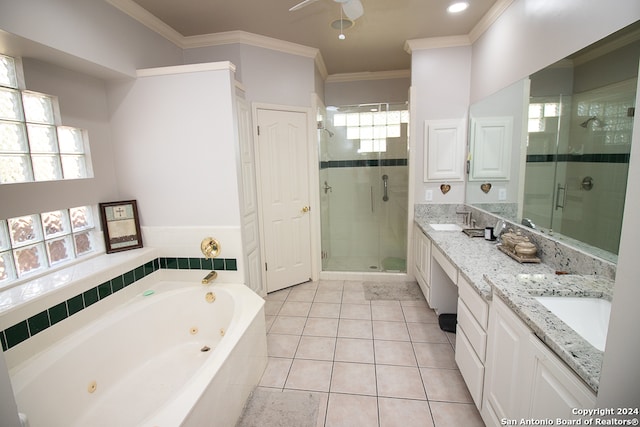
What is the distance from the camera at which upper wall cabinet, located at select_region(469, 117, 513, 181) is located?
243 centimetres

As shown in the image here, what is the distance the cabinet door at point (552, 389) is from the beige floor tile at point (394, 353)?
3.62 ft

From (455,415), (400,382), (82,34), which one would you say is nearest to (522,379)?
(455,415)

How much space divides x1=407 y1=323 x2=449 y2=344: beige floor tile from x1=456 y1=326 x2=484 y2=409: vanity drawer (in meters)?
0.51

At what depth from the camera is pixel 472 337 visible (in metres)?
1.69

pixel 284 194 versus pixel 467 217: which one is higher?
pixel 284 194

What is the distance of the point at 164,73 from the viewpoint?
2.26 metres

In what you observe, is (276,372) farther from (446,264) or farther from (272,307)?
(446,264)

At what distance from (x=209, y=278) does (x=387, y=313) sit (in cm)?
170

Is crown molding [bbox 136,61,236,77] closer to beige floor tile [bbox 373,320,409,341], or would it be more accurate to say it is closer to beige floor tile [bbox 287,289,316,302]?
beige floor tile [bbox 287,289,316,302]

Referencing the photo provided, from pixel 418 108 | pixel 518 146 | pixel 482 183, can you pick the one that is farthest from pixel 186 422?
pixel 418 108

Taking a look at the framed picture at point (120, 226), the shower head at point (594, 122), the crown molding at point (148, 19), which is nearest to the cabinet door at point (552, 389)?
the shower head at point (594, 122)

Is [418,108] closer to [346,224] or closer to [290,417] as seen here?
[346,224]

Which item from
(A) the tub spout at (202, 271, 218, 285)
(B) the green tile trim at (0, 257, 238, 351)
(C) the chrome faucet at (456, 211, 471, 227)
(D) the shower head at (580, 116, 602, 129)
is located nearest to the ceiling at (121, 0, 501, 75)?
(D) the shower head at (580, 116, 602, 129)

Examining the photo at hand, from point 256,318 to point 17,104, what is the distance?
1.95 meters
